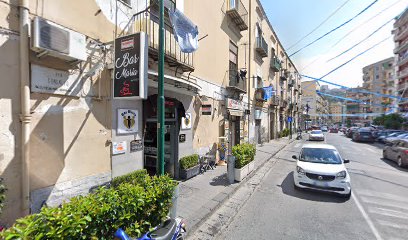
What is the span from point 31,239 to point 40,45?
11.1 feet

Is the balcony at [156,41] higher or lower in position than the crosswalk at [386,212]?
higher

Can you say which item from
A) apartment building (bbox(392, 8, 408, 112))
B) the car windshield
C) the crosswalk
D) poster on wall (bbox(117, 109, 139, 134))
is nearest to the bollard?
the car windshield

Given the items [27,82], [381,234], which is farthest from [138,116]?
[381,234]

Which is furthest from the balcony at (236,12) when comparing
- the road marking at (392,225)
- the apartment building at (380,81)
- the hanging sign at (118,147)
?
the apartment building at (380,81)

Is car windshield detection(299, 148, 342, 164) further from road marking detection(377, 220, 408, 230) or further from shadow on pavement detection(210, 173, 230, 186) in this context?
shadow on pavement detection(210, 173, 230, 186)

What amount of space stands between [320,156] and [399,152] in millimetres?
7553

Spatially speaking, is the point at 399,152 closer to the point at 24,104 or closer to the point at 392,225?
the point at 392,225

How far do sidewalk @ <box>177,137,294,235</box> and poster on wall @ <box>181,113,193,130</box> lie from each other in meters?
2.22

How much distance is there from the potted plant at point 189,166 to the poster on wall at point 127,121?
9.20 ft

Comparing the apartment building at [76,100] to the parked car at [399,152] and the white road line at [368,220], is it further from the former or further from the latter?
the parked car at [399,152]

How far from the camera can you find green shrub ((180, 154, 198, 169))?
8414mm

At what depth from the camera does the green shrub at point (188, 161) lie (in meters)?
8.41

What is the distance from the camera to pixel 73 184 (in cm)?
473

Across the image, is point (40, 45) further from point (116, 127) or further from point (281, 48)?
point (281, 48)
